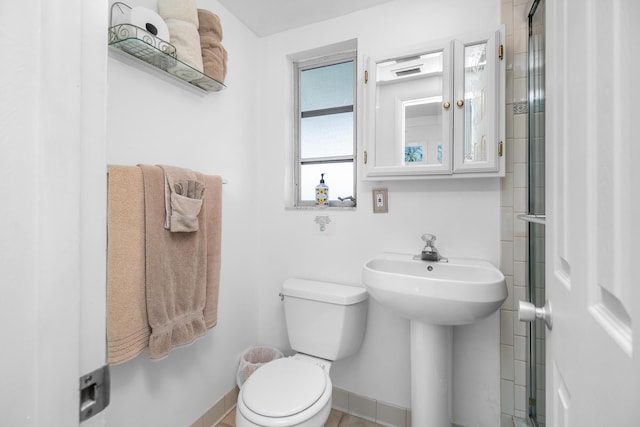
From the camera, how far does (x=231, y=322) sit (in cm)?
164

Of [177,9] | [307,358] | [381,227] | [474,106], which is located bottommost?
[307,358]

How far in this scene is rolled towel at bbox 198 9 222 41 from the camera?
1312 millimetres

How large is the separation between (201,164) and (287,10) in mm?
1045

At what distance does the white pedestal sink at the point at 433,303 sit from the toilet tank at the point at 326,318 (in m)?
0.24

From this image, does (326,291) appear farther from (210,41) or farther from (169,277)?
Answer: (210,41)

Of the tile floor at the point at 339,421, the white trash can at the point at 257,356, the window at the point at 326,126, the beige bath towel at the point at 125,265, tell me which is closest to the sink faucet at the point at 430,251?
the window at the point at 326,126

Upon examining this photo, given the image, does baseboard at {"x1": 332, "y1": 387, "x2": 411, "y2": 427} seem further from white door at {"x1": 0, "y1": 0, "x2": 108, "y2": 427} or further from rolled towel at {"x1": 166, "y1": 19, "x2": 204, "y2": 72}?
rolled towel at {"x1": 166, "y1": 19, "x2": 204, "y2": 72}

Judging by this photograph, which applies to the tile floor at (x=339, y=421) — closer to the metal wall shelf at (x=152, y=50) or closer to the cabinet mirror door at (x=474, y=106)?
the cabinet mirror door at (x=474, y=106)

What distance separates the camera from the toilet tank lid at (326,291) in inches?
57.2

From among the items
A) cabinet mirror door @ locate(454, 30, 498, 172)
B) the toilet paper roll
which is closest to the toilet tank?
cabinet mirror door @ locate(454, 30, 498, 172)

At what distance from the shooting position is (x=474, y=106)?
1294 mm

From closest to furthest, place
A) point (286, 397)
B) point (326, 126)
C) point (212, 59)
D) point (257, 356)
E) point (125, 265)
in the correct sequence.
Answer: point (125, 265)
point (286, 397)
point (212, 59)
point (257, 356)
point (326, 126)

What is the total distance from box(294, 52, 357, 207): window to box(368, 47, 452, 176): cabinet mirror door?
1.08ft
